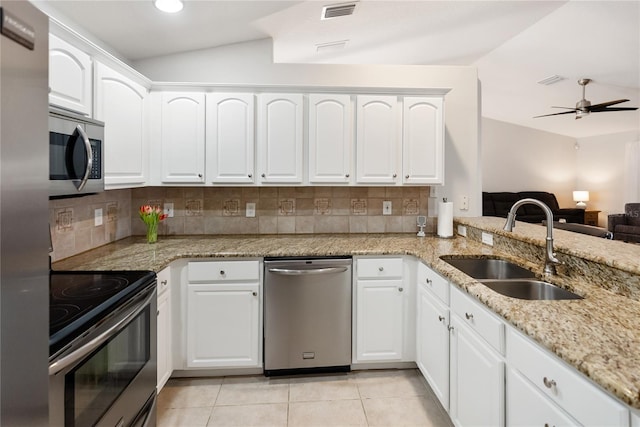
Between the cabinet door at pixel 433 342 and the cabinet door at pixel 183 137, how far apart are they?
187cm

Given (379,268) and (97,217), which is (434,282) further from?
(97,217)

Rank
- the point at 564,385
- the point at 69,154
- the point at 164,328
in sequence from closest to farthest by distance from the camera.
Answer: the point at 564,385, the point at 69,154, the point at 164,328

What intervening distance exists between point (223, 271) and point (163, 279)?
0.38 meters

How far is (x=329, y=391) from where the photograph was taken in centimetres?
235

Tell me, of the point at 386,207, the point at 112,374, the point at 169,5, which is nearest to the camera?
the point at 112,374

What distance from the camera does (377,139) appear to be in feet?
9.23

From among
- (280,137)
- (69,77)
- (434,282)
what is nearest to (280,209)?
(280,137)

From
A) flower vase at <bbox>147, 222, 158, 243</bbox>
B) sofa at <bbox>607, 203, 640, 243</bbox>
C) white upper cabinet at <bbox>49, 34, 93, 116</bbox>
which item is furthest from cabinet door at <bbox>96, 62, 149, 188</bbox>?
sofa at <bbox>607, 203, 640, 243</bbox>

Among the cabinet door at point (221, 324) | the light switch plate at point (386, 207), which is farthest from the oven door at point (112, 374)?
the light switch plate at point (386, 207)

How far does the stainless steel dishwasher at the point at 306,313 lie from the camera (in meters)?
2.43

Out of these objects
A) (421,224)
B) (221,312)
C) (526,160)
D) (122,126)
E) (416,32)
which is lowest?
(221,312)

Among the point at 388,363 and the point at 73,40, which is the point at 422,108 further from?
the point at 73,40

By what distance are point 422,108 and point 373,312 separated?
161 centimetres

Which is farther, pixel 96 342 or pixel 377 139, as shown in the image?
pixel 377 139
